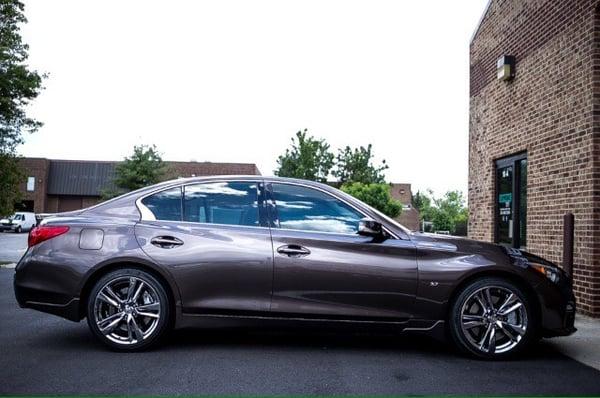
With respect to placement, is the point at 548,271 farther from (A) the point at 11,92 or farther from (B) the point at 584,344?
(A) the point at 11,92

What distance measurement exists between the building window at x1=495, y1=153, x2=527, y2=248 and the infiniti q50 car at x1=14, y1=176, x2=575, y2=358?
471 centimetres

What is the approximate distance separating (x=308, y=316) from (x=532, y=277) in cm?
194

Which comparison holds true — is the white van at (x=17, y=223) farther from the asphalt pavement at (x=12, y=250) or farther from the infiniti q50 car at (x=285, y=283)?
the infiniti q50 car at (x=285, y=283)

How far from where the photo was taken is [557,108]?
831 centimetres

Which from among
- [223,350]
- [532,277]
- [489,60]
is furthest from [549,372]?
[489,60]

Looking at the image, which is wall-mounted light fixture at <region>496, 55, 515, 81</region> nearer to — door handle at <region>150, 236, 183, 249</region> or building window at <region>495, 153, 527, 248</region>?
building window at <region>495, 153, 527, 248</region>

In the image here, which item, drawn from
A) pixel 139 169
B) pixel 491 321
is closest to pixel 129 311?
pixel 491 321

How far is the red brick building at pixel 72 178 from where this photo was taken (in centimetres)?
5394

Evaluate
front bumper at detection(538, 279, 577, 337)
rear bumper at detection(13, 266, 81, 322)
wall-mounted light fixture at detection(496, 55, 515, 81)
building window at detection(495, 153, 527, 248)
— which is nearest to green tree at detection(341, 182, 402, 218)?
building window at detection(495, 153, 527, 248)

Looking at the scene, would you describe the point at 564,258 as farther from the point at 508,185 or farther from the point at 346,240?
the point at 346,240

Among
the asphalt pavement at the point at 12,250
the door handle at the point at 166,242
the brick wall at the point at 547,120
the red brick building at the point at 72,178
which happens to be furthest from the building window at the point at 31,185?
the door handle at the point at 166,242

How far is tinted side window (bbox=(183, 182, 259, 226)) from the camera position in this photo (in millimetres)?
5289

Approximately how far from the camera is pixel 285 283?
5020 mm

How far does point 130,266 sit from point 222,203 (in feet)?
3.14
